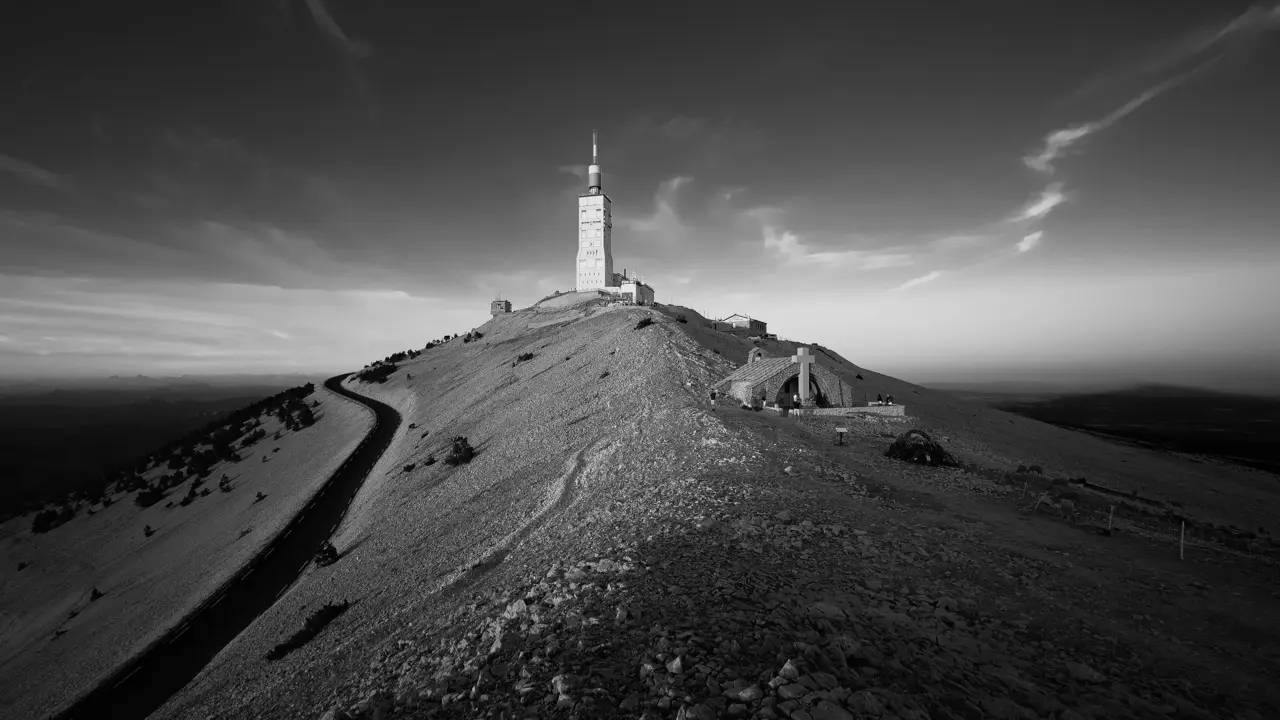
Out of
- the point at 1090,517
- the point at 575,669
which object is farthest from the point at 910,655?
the point at 1090,517

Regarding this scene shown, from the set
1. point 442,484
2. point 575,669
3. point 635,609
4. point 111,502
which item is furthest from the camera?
point 111,502

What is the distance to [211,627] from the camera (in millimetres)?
18453

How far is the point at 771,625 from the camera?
7.52 meters

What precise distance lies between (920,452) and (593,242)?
80.8 metres

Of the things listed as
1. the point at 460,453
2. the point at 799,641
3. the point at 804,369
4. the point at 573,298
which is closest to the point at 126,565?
the point at 460,453

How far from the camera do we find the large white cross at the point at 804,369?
29.6m

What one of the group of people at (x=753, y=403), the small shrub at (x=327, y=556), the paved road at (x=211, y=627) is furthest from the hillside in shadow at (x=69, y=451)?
the group of people at (x=753, y=403)

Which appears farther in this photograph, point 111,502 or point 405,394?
point 405,394

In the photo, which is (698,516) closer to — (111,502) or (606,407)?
(606,407)

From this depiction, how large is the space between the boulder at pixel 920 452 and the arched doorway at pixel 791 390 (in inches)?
363

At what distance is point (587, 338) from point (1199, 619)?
1823 inches

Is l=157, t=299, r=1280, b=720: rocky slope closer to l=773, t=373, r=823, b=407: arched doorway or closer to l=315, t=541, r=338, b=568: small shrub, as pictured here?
l=315, t=541, r=338, b=568: small shrub

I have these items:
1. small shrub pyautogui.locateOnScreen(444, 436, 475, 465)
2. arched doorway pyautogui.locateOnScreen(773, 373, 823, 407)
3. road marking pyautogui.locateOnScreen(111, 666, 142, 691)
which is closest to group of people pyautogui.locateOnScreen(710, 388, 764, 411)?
arched doorway pyautogui.locateOnScreen(773, 373, 823, 407)

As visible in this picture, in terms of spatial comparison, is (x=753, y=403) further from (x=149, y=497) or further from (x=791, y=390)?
(x=149, y=497)
